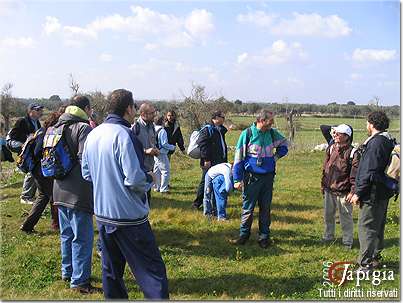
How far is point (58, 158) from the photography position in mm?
5004

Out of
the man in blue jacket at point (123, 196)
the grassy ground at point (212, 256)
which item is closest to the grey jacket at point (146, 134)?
the grassy ground at point (212, 256)

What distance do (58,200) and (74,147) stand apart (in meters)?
0.65

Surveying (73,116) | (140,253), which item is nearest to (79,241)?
(140,253)

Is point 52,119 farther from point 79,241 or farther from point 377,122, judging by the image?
point 377,122

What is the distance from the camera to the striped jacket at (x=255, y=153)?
21.3ft

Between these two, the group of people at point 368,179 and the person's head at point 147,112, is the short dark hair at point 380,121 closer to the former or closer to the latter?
the group of people at point 368,179

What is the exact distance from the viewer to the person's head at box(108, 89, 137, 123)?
407cm

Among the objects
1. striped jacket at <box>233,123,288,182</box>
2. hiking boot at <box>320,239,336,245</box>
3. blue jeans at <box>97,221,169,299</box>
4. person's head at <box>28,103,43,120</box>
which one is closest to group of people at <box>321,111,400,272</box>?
hiking boot at <box>320,239,336,245</box>

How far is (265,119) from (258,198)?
1.27m

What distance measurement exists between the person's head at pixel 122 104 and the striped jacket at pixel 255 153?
2.70 metres

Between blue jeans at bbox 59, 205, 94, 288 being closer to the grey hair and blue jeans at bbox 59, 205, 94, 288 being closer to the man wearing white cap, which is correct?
the grey hair

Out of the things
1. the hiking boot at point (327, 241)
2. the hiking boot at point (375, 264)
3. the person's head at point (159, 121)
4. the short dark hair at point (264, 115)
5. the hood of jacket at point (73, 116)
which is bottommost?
the hiking boot at point (327, 241)

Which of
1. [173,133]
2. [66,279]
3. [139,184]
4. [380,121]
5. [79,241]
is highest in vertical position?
[380,121]

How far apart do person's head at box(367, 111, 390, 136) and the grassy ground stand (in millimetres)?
1943
